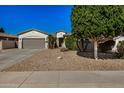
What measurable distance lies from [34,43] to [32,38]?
112 cm

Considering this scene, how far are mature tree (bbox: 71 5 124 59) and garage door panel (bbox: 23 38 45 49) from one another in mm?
29182

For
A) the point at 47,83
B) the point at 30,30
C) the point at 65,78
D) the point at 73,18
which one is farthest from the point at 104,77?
the point at 30,30

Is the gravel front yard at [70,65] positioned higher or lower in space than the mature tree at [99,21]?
lower

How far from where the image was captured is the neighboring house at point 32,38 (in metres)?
44.6

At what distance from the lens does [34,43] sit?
44594 millimetres

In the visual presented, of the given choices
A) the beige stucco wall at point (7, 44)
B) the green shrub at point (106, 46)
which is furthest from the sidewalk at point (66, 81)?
the beige stucco wall at point (7, 44)

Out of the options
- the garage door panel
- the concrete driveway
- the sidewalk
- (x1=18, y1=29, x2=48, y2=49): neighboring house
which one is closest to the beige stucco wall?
(x1=18, y1=29, x2=48, y2=49): neighboring house

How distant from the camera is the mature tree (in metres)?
14.4

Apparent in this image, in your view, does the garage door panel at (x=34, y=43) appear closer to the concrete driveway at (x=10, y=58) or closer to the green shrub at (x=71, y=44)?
the green shrub at (x=71, y=44)

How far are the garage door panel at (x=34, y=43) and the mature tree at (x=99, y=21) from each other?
2918 centimetres

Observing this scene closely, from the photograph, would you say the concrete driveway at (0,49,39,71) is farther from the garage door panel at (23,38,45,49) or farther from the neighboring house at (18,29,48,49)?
the neighboring house at (18,29,48,49)
